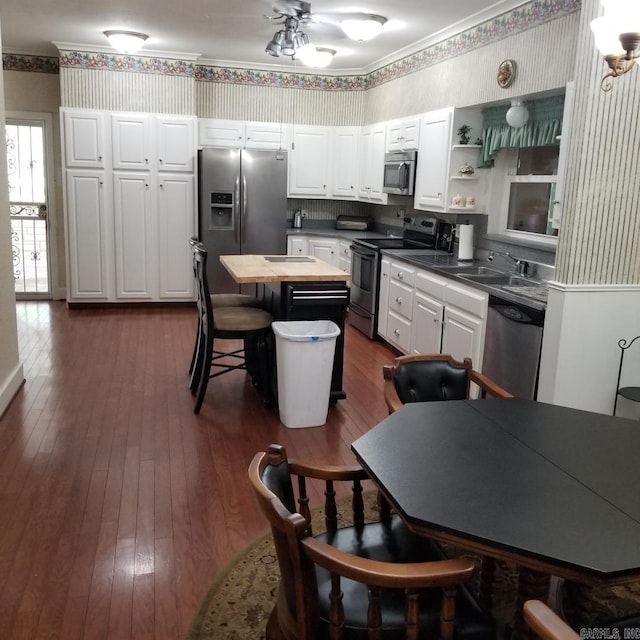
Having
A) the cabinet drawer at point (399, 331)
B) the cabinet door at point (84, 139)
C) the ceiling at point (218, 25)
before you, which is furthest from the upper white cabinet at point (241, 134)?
the cabinet drawer at point (399, 331)

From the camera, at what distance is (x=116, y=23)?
535 cm

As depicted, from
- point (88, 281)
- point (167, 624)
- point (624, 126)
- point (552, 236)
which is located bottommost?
point (167, 624)

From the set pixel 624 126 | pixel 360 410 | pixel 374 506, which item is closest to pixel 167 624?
A: pixel 374 506

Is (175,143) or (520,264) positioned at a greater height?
(175,143)

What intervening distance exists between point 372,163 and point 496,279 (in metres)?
2.96

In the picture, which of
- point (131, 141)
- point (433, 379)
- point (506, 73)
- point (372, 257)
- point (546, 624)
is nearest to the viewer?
point (546, 624)

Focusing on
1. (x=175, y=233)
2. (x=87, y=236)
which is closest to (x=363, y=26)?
(x=175, y=233)

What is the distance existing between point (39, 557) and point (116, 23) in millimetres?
4551

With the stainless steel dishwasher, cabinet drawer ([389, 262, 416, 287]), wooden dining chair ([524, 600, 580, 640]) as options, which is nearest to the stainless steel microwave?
cabinet drawer ([389, 262, 416, 287])

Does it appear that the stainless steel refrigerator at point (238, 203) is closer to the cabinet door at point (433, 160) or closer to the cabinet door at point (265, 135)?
the cabinet door at point (265, 135)

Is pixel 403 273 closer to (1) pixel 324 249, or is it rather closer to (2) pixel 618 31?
(1) pixel 324 249

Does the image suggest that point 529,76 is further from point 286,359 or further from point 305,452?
point 305,452

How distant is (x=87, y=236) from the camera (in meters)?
6.65

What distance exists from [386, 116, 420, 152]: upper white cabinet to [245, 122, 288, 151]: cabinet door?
1445 millimetres
